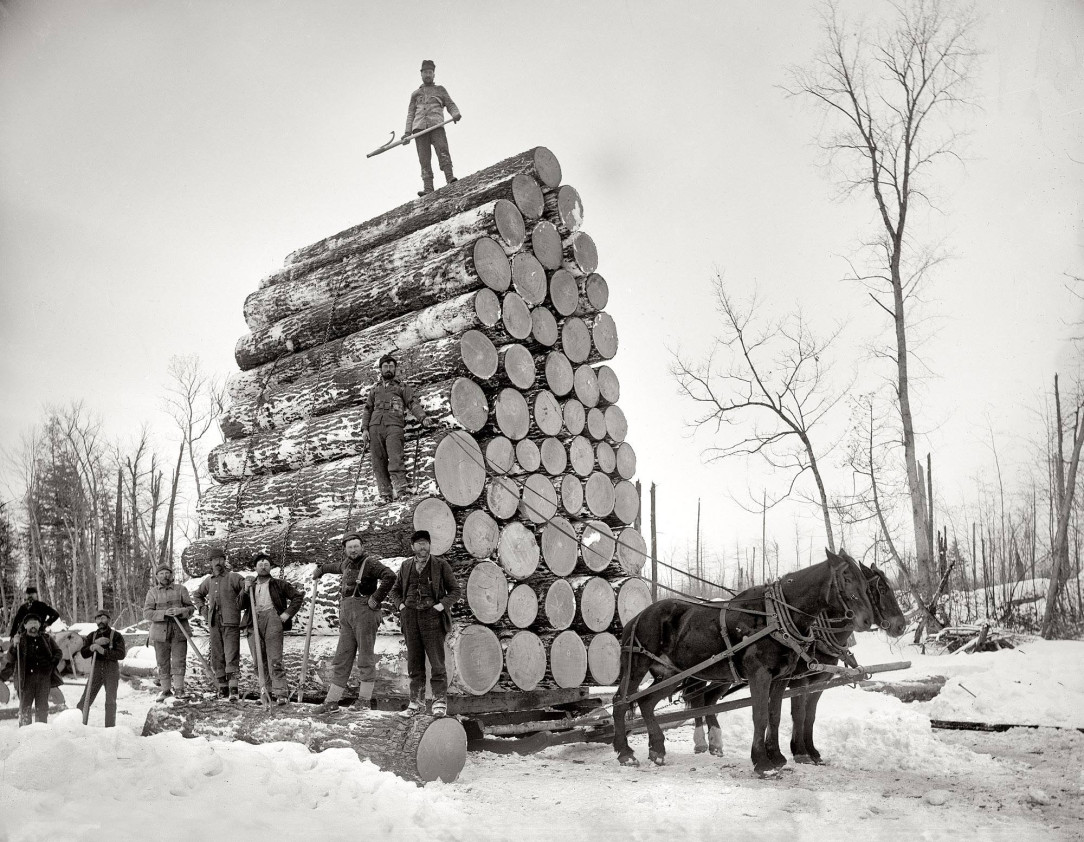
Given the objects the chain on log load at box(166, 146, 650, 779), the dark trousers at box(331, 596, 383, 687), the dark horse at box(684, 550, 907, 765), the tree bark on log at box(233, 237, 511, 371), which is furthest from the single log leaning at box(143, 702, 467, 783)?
the tree bark on log at box(233, 237, 511, 371)

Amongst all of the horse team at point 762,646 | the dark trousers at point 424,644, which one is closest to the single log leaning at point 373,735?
the dark trousers at point 424,644

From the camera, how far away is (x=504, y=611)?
8344 mm

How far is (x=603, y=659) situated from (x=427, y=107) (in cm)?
804

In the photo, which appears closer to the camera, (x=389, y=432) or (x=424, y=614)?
(x=424, y=614)

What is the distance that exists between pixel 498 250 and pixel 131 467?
91.9 ft

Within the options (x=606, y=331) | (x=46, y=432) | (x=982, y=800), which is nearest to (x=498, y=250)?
(x=606, y=331)

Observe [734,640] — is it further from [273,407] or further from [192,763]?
[273,407]

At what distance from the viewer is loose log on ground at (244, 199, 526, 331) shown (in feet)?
31.2

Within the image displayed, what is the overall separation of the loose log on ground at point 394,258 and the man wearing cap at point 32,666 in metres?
4.95

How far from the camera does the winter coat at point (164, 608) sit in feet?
33.1

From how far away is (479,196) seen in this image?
9.97 meters

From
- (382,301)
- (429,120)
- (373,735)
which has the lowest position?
(373,735)

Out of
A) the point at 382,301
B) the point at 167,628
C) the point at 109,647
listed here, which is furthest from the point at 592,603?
the point at 109,647

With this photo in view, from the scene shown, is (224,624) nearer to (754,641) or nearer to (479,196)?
(754,641)
